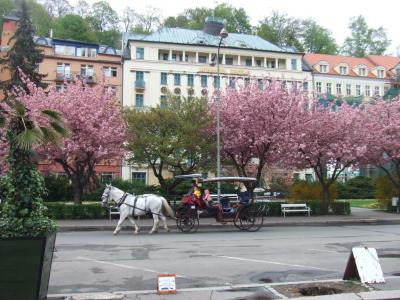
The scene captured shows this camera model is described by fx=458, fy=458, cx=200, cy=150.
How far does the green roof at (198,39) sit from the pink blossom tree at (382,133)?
3908 centimetres

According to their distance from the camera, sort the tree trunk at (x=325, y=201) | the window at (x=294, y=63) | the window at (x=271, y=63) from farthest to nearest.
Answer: the window at (x=294, y=63) < the window at (x=271, y=63) < the tree trunk at (x=325, y=201)

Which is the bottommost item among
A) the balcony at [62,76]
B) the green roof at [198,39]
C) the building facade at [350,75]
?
the balcony at [62,76]

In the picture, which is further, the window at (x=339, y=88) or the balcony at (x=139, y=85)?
the window at (x=339, y=88)

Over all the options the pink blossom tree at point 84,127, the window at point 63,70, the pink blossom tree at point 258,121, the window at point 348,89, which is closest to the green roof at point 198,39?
the window at point 63,70

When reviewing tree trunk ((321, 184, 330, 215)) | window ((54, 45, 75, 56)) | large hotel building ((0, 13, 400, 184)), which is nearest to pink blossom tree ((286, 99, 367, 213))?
tree trunk ((321, 184, 330, 215))

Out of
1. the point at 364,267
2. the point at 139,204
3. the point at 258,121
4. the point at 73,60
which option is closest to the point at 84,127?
the point at 139,204

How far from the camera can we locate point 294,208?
2772 cm

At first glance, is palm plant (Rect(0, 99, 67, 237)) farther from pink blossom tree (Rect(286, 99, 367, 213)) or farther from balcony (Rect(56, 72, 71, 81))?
balcony (Rect(56, 72, 71, 81))

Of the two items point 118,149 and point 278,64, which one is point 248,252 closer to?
point 118,149

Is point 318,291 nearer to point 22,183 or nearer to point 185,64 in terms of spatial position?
point 22,183

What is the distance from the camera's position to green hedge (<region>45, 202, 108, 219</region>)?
24.0m

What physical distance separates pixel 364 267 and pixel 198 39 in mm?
61225

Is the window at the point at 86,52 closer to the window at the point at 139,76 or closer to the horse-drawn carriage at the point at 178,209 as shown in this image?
the window at the point at 139,76

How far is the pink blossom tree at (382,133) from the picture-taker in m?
28.0
